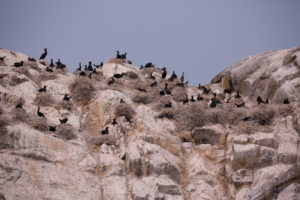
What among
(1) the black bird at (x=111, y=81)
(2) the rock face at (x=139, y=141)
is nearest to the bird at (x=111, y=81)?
(1) the black bird at (x=111, y=81)

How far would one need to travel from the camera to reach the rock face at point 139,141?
2462 centimetres

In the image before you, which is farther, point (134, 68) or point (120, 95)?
point (134, 68)

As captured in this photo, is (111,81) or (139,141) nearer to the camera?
(139,141)

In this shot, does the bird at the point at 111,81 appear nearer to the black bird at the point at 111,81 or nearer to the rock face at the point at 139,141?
the black bird at the point at 111,81

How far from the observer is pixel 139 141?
1101 inches

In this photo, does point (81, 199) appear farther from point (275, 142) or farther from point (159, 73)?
point (159, 73)

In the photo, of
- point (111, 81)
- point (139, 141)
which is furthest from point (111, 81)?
point (139, 141)

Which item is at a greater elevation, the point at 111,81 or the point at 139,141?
the point at 111,81

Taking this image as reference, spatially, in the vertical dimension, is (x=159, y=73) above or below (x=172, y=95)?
above

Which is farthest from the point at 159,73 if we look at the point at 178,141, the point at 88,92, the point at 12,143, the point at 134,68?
the point at 12,143

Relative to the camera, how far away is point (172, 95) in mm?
36844

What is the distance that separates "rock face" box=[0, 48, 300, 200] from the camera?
2462 cm

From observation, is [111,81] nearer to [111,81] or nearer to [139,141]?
[111,81]

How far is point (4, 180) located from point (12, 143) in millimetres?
2790
